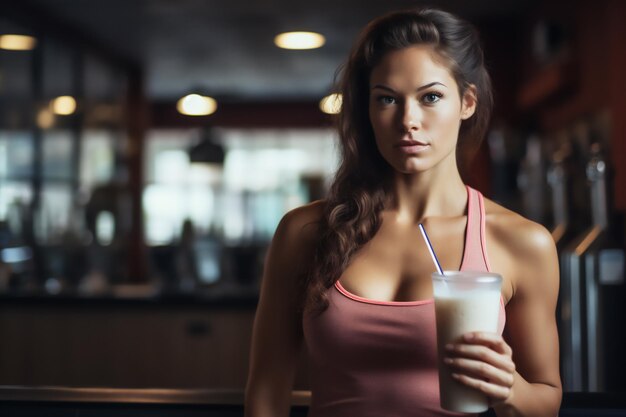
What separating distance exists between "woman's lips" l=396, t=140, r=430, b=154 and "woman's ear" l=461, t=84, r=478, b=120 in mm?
141

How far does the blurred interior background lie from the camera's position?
312 cm

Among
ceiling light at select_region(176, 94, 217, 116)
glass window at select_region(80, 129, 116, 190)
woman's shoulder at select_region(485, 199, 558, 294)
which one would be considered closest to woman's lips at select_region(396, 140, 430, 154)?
woman's shoulder at select_region(485, 199, 558, 294)

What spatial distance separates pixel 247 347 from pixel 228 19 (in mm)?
3821

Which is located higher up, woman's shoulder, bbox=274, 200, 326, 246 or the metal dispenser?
woman's shoulder, bbox=274, 200, 326, 246

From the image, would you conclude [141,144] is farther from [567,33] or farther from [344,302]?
[344,302]

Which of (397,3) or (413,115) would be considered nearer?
(413,115)

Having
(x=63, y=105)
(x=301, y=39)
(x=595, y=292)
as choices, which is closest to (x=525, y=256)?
(x=595, y=292)

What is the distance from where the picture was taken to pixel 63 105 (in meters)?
7.14

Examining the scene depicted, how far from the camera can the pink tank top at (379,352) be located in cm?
129

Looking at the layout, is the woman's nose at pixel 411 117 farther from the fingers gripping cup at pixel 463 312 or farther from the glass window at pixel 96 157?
the glass window at pixel 96 157

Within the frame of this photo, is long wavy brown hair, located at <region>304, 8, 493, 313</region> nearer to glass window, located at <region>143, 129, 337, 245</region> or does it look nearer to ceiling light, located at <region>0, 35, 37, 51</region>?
ceiling light, located at <region>0, 35, 37, 51</region>

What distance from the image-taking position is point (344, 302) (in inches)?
51.8

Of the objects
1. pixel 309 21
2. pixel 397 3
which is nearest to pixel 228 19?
pixel 309 21

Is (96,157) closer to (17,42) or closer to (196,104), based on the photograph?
(196,104)
